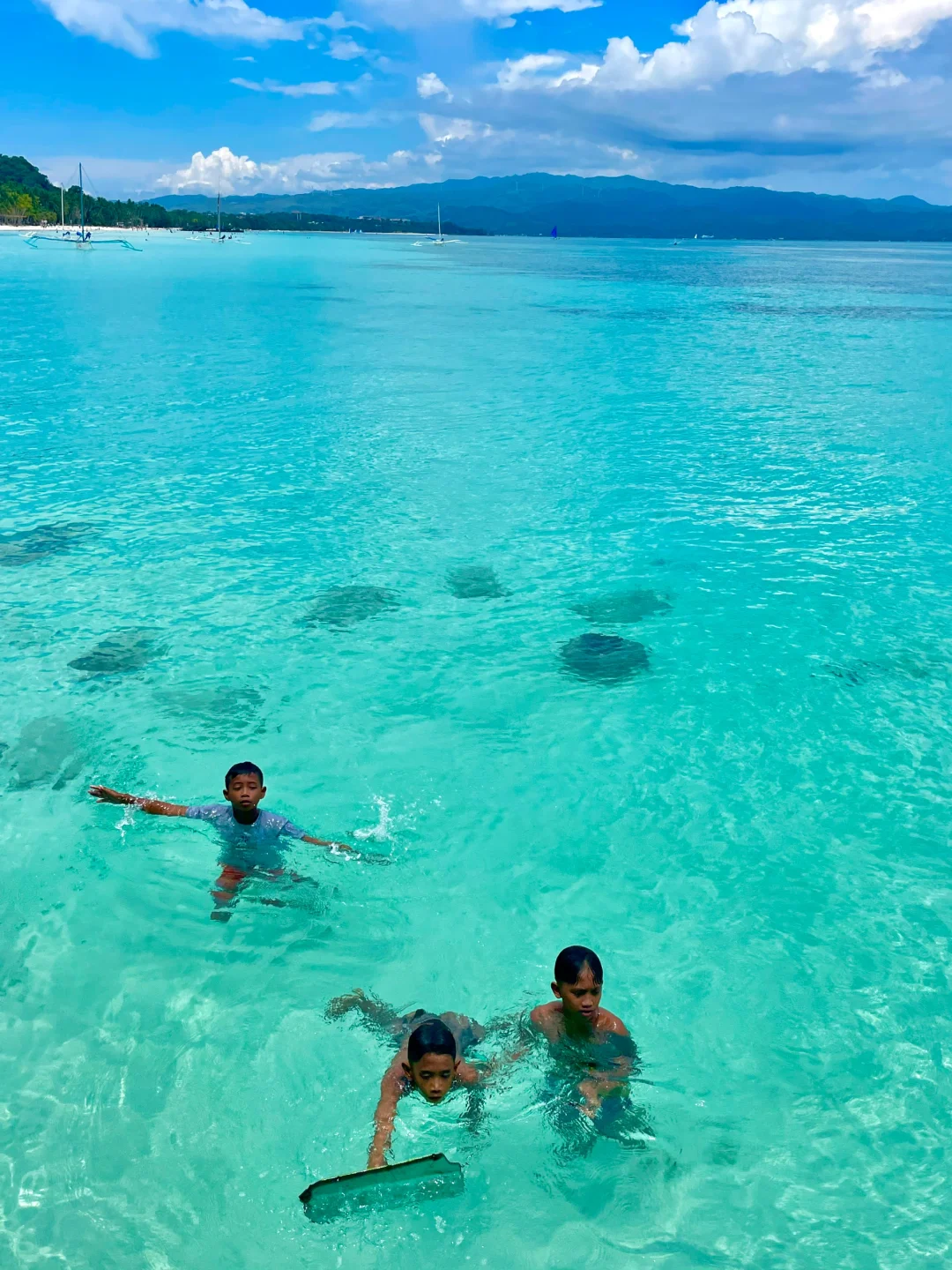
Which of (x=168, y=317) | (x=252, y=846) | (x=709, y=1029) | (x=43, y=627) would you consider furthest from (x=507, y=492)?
(x=168, y=317)

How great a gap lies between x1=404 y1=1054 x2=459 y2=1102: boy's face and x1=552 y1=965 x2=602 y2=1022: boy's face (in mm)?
929

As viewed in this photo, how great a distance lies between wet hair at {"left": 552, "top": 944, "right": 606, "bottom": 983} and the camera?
19.5 ft

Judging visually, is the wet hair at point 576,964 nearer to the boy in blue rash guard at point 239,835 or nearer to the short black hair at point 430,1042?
the short black hair at point 430,1042

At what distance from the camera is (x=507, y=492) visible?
2134cm

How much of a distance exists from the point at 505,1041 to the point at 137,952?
3315mm

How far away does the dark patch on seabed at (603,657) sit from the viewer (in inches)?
504

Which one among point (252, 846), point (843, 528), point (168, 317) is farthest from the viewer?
point (168, 317)

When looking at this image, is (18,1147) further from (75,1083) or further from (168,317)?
(168,317)

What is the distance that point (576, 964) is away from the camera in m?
5.96

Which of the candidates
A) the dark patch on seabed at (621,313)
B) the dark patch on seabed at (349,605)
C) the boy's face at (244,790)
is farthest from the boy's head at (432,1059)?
the dark patch on seabed at (621,313)

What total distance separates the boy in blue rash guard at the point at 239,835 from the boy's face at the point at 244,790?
17 mm

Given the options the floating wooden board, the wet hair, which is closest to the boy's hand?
the floating wooden board

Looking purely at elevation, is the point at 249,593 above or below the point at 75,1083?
above


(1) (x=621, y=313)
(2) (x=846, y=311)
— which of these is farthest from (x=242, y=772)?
(2) (x=846, y=311)
